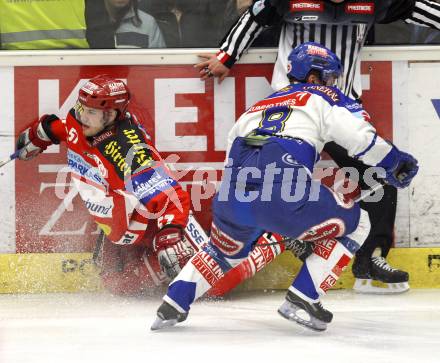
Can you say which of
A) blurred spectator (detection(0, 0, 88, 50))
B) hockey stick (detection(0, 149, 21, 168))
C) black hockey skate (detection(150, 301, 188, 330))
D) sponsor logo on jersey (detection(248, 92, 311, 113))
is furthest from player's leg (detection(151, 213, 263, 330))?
blurred spectator (detection(0, 0, 88, 50))

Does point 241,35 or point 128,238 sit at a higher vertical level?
point 241,35

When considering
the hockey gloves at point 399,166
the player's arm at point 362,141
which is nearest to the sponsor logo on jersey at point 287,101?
the player's arm at point 362,141

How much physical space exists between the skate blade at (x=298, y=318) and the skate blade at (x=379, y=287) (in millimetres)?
1124

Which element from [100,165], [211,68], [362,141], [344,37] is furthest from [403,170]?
[100,165]

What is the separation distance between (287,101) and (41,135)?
149 cm

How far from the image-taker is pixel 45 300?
521 centimetres

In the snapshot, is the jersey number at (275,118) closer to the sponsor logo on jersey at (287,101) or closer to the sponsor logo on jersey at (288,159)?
the sponsor logo on jersey at (287,101)

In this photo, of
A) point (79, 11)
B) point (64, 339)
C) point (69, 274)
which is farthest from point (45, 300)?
point (79, 11)

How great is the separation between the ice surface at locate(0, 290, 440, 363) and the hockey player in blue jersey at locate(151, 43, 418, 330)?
0.54 ft

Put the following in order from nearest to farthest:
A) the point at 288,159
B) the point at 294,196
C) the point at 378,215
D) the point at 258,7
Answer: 1. the point at 294,196
2. the point at 288,159
3. the point at 258,7
4. the point at 378,215

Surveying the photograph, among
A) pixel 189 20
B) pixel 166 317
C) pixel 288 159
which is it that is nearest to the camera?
pixel 288 159

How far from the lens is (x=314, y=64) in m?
4.62

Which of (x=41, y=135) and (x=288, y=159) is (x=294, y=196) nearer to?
(x=288, y=159)

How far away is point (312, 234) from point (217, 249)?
420mm
